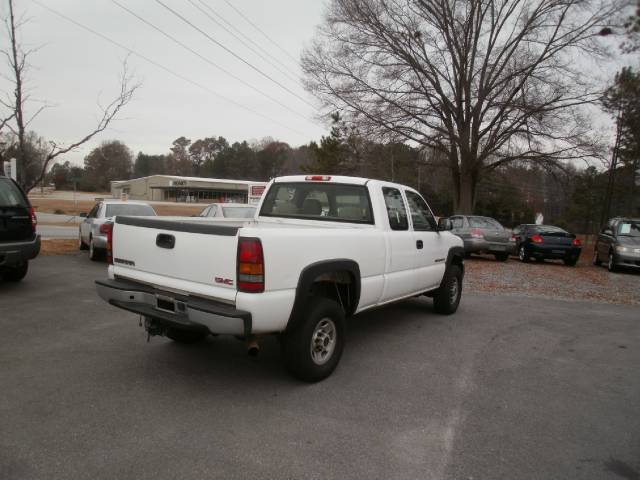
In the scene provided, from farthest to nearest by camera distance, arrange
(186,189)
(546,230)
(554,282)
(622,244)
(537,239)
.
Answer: (186,189), (546,230), (537,239), (622,244), (554,282)

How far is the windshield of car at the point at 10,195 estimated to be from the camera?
7184 millimetres

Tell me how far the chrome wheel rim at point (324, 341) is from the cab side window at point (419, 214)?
2.07 metres

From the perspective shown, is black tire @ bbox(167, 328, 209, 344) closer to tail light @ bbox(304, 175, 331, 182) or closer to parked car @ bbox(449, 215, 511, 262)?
tail light @ bbox(304, 175, 331, 182)

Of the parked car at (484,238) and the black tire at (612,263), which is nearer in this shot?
the black tire at (612,263)

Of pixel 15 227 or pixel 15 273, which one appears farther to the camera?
pixel 15 273

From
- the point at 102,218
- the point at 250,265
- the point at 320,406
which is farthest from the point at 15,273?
the point at 320,406

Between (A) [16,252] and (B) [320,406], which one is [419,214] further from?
(A) [16,252]

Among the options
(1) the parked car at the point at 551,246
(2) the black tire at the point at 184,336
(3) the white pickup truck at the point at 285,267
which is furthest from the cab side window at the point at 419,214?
(1) the parked car at the point at 551,246

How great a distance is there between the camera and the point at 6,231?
7090 millimetres

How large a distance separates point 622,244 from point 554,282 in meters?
4.19

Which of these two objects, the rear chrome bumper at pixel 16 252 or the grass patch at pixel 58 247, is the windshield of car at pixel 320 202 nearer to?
the rear chrome bumper at pixel 16 252

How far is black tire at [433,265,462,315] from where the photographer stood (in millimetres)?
6930

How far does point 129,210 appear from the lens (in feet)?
39.7

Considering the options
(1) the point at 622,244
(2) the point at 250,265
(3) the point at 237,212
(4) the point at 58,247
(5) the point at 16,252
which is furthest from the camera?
(1) the point at 622,244
